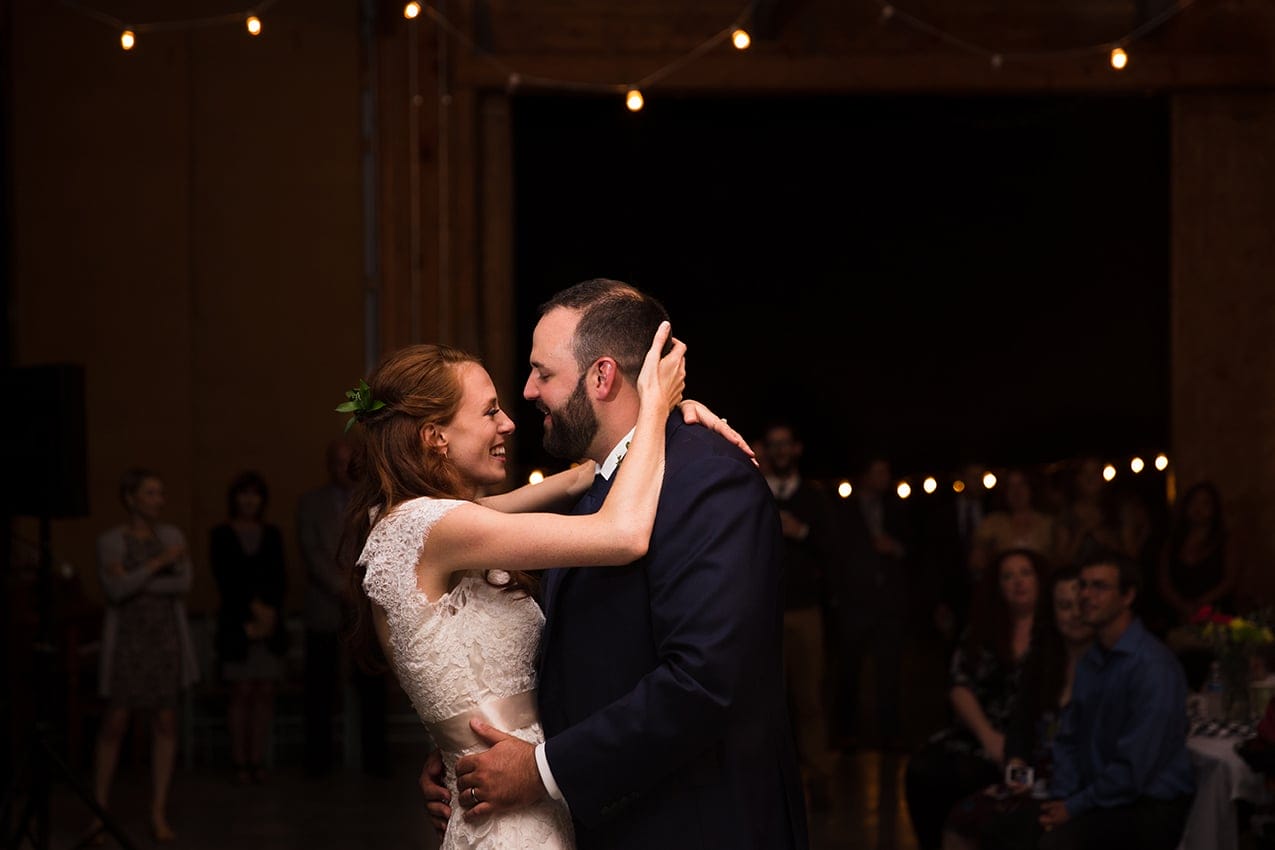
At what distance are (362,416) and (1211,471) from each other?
7.59 m

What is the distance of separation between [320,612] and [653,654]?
5.62 meters

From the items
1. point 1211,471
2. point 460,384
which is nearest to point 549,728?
point 460,384

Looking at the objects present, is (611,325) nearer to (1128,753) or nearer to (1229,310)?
(1128,753)

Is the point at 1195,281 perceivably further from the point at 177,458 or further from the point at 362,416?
the point at 362,416

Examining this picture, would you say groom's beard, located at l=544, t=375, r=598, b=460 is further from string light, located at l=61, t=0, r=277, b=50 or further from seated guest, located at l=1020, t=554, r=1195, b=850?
string light, located at l=61, t=0, r=277, b=50

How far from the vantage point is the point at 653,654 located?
2.28 metres

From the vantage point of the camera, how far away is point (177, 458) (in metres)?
8.88

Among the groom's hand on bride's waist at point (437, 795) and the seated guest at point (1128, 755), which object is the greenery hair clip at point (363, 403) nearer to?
the groom's hand on bride's waist at point (437, 795)

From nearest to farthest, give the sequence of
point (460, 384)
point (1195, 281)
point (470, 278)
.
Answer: point (460, 384) → point (470, 278) → point (1195, 281)

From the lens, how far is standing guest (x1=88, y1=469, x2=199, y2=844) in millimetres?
6383

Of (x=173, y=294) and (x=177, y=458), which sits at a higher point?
(x=173, y=294)

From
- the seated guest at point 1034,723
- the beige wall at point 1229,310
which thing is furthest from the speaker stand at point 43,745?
the beige wall at point 1229,310

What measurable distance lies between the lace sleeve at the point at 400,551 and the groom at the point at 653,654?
201mm

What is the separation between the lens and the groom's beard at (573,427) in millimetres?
2416
